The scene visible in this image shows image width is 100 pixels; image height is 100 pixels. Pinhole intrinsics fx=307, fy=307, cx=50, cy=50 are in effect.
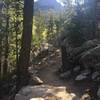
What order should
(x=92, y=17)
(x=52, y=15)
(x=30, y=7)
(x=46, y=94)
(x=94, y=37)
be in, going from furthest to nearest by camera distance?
1. (x=52, y=15)
2. (x=92, y=17)
3. (x=94, y=37)
4. (x=30, y=7)
5. (x=46, y=94)

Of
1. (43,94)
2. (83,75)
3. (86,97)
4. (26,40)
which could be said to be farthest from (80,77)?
(43,94)

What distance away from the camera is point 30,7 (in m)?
13.1

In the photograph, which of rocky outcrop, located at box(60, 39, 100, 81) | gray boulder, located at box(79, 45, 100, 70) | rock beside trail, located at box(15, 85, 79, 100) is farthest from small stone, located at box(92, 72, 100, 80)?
rock beside trail, located at box(15, 85, 79, 100)

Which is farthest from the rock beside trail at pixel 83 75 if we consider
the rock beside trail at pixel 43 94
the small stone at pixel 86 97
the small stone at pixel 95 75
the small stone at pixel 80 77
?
the rock beside trail at pixel 43 94

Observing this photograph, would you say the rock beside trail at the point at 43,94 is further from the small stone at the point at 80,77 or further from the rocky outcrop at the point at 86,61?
the small stone at the point at 80,77

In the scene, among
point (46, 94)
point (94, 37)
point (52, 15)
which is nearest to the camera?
point (46, 94)

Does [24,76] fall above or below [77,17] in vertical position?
below

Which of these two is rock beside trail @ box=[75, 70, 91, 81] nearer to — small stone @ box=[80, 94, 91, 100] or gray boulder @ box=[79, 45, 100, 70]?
gray boulder @ box=[79, 45, 100, 70]

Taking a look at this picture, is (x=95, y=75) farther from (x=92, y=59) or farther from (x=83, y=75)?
(x=92, y=59)

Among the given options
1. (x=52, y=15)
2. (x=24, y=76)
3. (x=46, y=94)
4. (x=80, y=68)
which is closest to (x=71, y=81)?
(x=80, y=68)

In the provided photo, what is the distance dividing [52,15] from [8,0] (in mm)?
26604

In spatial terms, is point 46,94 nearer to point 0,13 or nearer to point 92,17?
point 92,17

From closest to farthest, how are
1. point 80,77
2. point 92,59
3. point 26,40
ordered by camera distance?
point 26,40
point 80,77
point 92,59

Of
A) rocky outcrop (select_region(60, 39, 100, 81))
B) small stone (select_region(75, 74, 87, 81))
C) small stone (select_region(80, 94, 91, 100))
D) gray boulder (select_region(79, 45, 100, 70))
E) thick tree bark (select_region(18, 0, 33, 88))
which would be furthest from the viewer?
gray boulder (select_region(79, 45, 100, 70))
